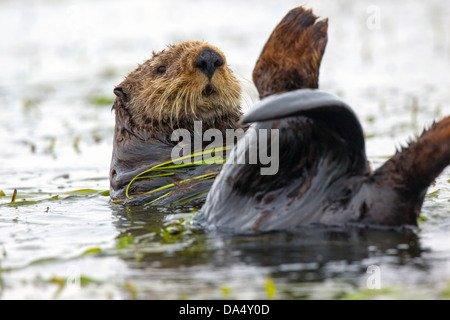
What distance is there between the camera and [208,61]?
4820 millimetres

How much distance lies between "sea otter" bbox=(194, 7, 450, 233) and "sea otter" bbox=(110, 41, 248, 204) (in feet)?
3.51

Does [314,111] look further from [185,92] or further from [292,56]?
[185,92]

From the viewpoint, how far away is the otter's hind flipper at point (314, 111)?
334 centimetres

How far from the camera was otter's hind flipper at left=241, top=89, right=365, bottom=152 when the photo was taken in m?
3.34

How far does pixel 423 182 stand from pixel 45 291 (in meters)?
1.79

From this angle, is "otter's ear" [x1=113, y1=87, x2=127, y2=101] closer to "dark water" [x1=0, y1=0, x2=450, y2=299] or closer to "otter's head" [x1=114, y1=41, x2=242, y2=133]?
"otter's head" [x1=114, y1=41, x2=242, y2=133]

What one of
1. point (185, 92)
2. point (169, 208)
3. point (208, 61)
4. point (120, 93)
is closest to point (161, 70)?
point (120, 93)

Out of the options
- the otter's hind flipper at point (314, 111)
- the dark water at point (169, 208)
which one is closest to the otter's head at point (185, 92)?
the dark water at point (169, 208)

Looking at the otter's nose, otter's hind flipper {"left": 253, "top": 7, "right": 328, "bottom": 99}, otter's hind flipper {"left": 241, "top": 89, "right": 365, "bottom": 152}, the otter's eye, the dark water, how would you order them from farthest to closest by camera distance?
the otter's eye → the otter's nose → otter's hind flipper {"left": 253, "top": 7, "right": 328, "bottom": 99} → otter's hind flipper {"left": 241, "top": 89, "right": 365, "bottom": 152} → the dark water

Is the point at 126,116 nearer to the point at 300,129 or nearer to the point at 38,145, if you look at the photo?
the point at 300,129

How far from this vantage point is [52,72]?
13.3 metres

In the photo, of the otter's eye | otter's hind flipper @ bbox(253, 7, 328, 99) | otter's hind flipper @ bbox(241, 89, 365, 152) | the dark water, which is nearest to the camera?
the dark water

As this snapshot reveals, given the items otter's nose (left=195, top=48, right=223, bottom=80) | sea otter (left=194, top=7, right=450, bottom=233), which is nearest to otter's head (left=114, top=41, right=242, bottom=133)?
otter's nose (left=195, top=48, right=223, bottom=80)

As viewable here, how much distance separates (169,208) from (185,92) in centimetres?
80
